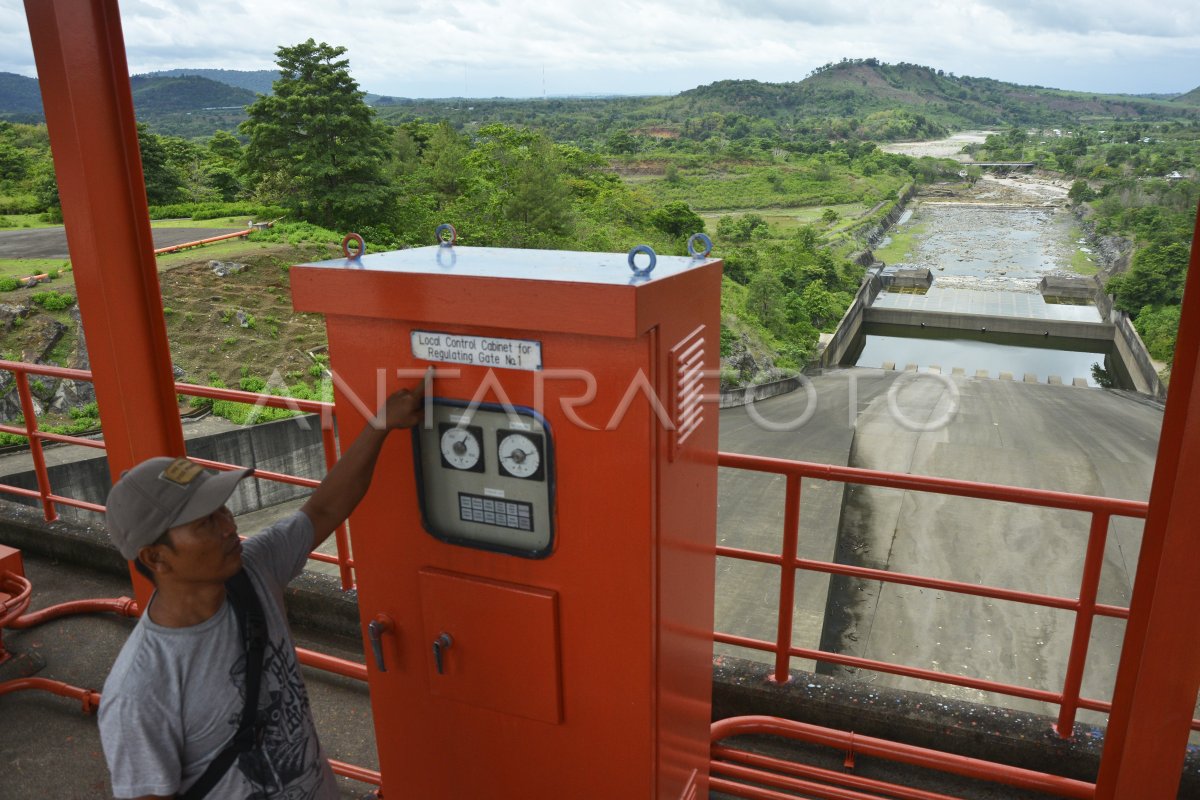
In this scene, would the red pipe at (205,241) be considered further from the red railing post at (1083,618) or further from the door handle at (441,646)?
the red railing post at (1083,618)

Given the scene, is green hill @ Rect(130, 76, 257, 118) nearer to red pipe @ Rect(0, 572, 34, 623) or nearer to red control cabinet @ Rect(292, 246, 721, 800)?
red pipe @ Rect(0, 572, 34, 623)

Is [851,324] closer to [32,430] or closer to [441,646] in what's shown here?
[32,430]

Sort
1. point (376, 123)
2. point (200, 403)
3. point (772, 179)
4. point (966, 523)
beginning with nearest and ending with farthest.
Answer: point (200, 403)
point (966, 523)
point (376, 123)
point (772, 179)

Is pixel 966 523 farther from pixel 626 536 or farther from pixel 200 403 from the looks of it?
pixel 626 536

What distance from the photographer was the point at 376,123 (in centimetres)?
2933

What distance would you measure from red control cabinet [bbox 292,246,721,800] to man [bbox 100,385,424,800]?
375 millimetres

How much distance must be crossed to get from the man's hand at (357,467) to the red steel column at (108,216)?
88 cm

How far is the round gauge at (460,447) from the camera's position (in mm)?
1728

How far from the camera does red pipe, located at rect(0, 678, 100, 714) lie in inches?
120

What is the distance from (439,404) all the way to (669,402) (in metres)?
0.54

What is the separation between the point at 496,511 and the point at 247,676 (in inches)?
24.0

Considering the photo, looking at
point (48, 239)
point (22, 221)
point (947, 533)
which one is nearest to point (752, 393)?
point (947, 533)

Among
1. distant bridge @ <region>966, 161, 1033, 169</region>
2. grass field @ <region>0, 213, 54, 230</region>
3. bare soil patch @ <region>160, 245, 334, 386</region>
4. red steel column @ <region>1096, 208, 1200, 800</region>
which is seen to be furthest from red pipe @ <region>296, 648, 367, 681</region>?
distant bridge @ <region>966, 161, 1033, 169</region>

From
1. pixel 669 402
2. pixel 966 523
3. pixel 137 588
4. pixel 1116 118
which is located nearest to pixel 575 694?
pixel 669 402
